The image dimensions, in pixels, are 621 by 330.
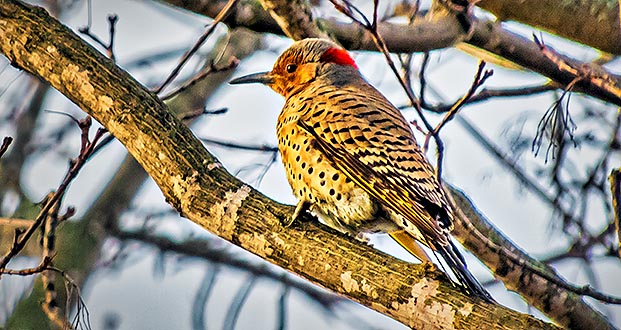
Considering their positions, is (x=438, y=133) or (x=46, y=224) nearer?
(x=438, y=133)

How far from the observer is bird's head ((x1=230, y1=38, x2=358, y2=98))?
4445 mm

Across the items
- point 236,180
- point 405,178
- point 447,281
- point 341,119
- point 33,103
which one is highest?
point 33,103

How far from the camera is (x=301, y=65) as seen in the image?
4.56 m

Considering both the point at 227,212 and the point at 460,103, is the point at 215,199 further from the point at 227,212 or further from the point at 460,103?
the point at 460,103

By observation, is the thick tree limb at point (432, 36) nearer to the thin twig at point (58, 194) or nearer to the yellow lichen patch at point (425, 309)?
the thin twig at point (58, 194)

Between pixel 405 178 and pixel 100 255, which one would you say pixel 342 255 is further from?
pixel 100 255

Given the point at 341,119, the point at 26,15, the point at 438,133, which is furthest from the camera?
the point at 341,119

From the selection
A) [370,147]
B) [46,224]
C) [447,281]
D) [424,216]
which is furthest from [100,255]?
[447,281]

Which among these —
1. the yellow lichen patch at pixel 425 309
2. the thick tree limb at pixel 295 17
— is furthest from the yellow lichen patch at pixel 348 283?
the thick tree limb at pixel 295 17

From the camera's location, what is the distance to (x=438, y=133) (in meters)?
3.38

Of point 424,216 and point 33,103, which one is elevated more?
point 33,103

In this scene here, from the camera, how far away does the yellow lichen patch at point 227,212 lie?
328 centimetres

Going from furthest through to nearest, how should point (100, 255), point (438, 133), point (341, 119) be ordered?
point (100, 255), point (341, 119), point (438, 133)

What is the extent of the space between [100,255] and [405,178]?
342 cm
